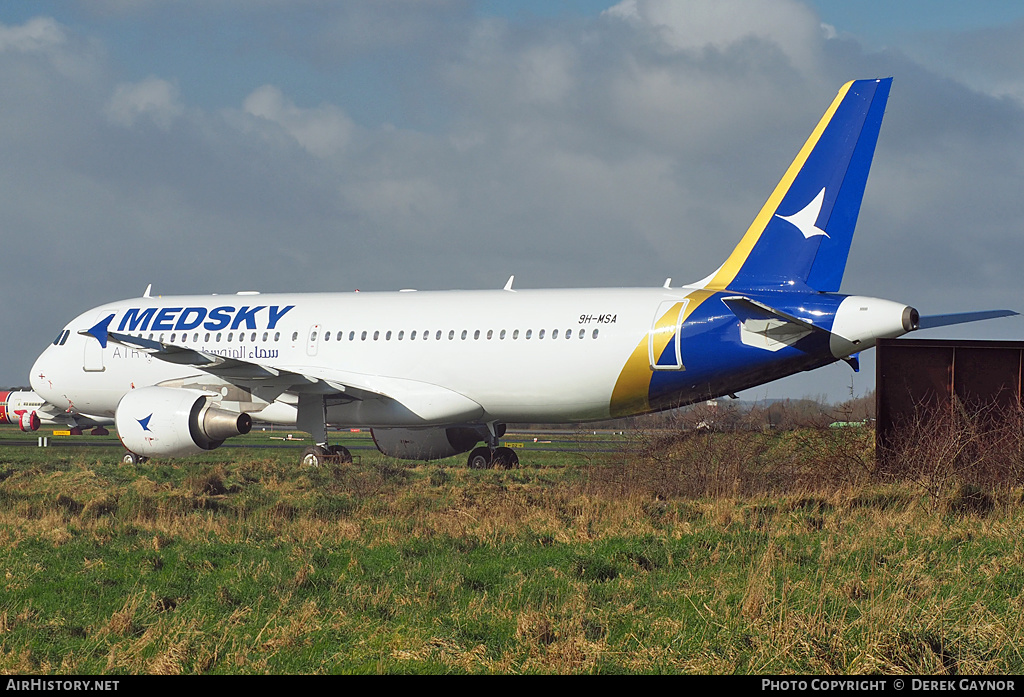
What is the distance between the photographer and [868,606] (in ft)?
29.1

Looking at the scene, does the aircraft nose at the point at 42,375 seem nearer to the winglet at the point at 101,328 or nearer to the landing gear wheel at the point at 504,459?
the winglet at the point at 101,328

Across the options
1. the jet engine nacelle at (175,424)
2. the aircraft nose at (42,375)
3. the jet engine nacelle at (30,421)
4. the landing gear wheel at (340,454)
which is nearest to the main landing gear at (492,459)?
the landing gear wheel at (340,454)

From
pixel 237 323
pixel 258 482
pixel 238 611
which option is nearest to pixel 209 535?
pixel 238 611

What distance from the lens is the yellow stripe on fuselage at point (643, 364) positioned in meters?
23.1

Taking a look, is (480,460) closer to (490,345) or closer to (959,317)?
(490,345)

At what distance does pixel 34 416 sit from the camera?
6431 centimetres

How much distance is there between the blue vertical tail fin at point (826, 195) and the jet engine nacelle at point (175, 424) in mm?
12646

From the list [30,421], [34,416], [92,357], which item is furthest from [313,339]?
[34,416]

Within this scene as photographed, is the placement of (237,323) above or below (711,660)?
above

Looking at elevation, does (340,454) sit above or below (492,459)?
above

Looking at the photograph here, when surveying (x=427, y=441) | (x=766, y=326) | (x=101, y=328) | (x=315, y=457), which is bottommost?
(x=315, y=457)

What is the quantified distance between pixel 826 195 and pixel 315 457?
13.3 metres
